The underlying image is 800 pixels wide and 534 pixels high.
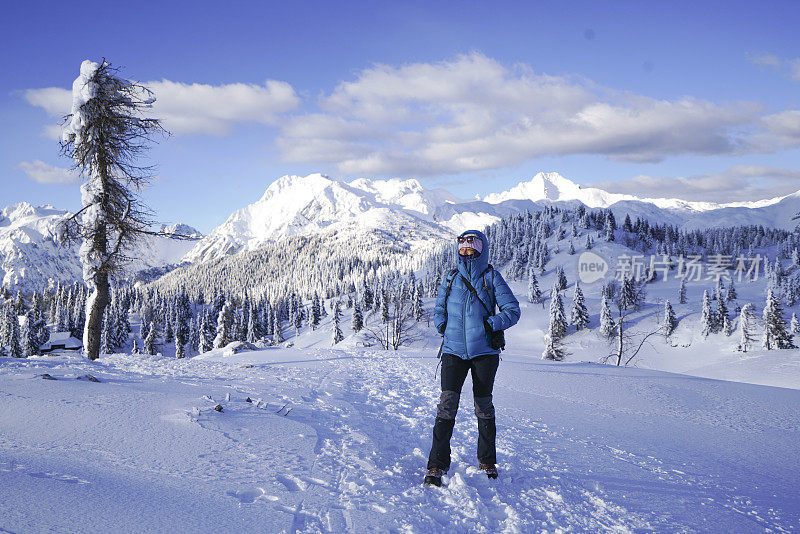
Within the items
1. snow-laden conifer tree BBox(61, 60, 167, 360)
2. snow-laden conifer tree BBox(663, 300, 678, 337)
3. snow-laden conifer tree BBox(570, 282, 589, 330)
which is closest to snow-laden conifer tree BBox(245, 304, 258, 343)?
snow-laden conifer tree BBox(570, 282, 589, 330)

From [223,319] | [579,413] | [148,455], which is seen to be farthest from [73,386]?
[223,319]

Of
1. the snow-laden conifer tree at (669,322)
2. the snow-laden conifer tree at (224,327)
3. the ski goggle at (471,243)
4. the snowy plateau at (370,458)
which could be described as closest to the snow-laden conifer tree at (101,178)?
the snowy plateau at (370,458)

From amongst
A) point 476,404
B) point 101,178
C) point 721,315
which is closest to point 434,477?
point 476,404

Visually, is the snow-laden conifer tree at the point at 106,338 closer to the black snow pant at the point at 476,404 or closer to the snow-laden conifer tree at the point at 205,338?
the snow-laden conifer tree at the point at 205,338

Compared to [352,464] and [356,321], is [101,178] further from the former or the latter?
[356,321]

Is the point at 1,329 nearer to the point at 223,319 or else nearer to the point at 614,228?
the point at 223,319

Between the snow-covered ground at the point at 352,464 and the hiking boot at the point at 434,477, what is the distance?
0.10m

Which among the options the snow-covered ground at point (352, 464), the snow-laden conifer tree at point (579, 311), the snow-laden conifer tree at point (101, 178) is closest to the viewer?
the snow-covered ground at point (352, 464)

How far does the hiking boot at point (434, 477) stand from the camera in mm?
4113

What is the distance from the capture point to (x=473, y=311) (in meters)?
4.50

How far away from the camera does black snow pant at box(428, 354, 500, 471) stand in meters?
4.35

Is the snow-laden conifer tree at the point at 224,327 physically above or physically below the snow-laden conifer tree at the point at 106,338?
above

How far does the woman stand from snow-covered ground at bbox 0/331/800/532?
33 cm

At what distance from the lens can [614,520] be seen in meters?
3.58
